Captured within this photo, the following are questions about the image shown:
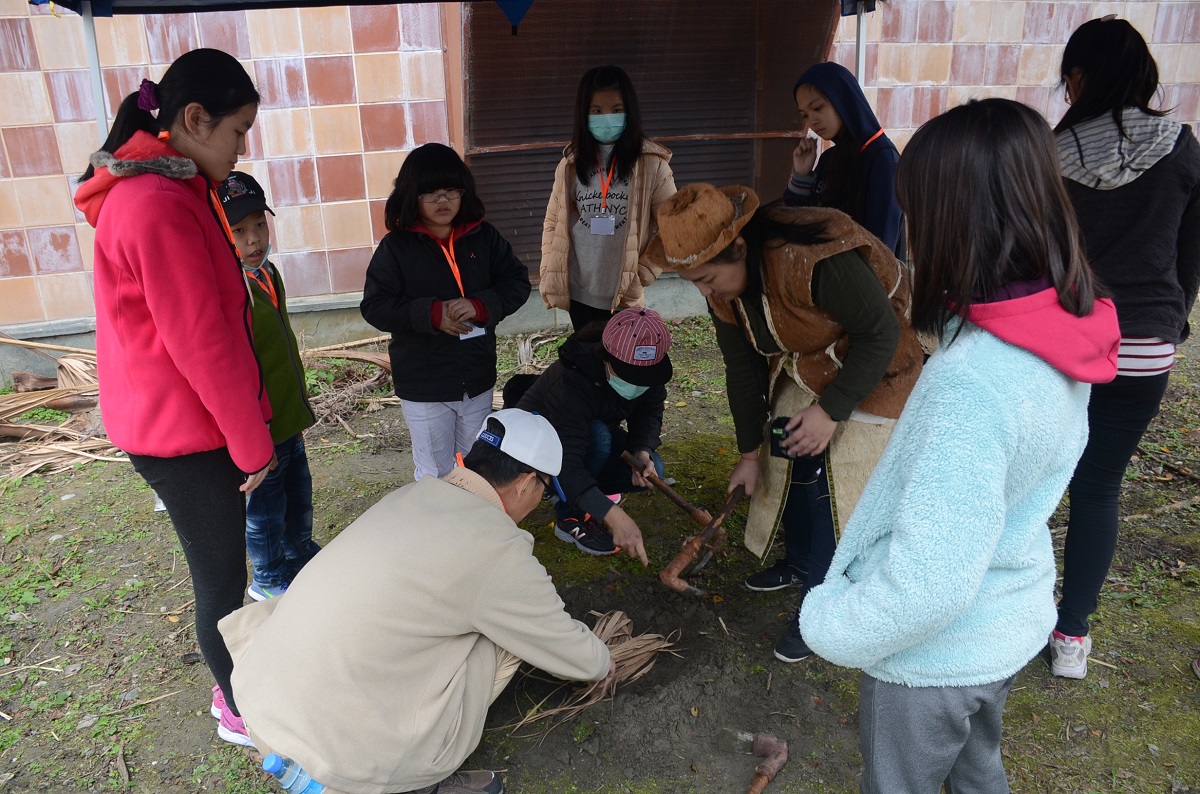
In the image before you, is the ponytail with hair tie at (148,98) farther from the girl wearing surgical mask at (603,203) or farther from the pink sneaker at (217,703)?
the girl wearing surgical mask at (603,203)

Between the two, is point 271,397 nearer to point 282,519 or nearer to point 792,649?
point 282,519

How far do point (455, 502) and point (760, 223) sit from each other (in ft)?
3.80

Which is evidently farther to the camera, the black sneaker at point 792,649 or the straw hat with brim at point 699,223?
the black sneaker at point 792,649

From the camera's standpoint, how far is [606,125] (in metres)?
3.57

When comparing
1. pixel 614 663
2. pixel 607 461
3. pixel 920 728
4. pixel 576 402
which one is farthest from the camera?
pixel 607 461

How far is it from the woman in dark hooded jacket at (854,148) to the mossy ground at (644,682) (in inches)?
56.3

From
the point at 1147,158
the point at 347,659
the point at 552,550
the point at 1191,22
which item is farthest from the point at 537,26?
the point at 1191,22

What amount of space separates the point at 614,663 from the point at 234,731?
45.5 inches

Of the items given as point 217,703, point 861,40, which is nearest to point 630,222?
point 861,40

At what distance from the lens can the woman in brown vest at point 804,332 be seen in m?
2.21

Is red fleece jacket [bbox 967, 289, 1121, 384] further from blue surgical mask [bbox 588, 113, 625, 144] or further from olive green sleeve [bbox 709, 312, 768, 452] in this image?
blue surgical mask [bbox 588, 113, 625, 144]

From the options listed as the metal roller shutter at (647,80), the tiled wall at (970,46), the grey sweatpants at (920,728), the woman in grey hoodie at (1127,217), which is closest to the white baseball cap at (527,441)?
the grey sweatpants at (920,728)

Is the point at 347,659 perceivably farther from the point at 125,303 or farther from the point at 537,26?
the point at 537,26

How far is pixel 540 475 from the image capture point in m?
2.13
